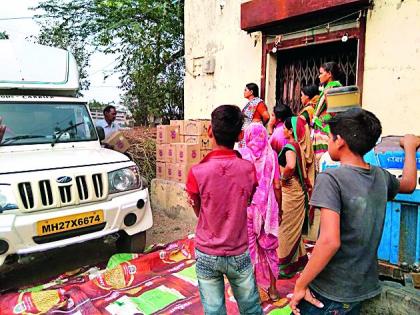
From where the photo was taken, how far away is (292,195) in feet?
11.3

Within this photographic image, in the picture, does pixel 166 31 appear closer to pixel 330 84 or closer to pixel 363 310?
pixel 330 84

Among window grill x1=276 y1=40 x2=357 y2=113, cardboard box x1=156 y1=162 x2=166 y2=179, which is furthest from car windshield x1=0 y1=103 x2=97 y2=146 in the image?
window grill x1=276 y1=40 x2=357 y2=113

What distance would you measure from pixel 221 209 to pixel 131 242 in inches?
93.2

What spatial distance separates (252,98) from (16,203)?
329cm

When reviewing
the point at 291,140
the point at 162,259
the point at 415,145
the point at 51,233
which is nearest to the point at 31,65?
the point at 51,233

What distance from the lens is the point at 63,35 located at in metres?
12.8

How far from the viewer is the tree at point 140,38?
10.8 meters

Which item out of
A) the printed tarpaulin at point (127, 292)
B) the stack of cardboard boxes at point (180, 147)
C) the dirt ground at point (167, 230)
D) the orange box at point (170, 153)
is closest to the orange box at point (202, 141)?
the stack of cardboard boxes at point (180, 147)

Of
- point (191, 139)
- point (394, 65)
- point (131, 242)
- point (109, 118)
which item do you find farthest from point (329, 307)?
→ point (109, 118)

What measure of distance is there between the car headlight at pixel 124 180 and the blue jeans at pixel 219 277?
1.96 metres

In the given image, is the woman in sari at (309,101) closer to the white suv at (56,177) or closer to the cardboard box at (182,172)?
the white suv at (56,177)

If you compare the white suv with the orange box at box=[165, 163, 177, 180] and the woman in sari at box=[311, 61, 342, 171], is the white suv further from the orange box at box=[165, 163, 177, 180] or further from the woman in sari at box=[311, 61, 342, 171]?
the woman in sari at box=[311, 61, 342, 171]

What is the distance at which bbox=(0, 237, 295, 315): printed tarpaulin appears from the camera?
10.0 ft

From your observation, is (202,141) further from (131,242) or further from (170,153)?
(131,242)
